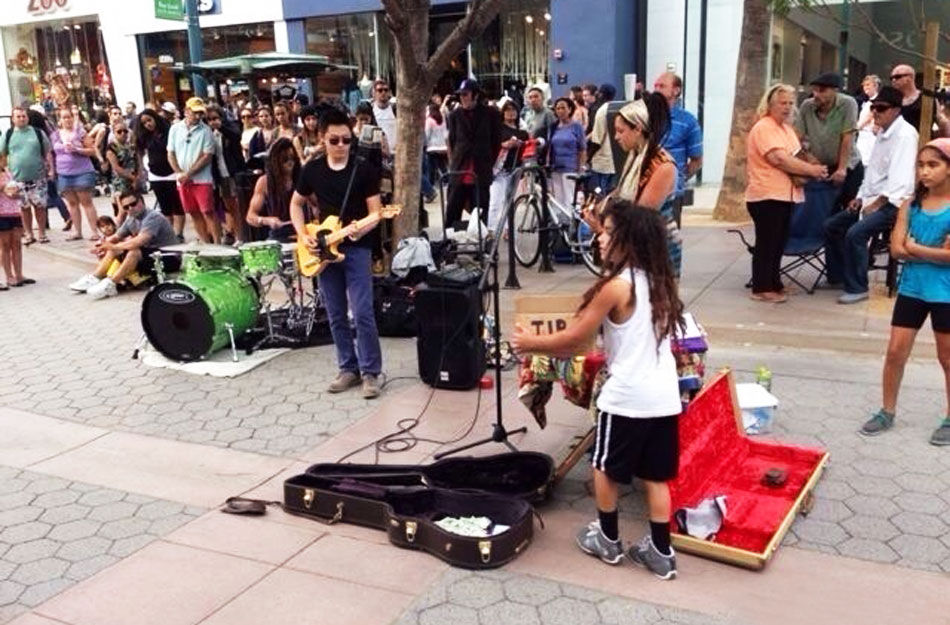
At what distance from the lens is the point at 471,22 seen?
7496 millimetres

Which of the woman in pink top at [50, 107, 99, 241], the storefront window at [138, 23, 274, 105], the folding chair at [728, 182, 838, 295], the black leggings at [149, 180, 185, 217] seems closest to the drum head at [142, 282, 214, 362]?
the folding chair at [728, 182, 838, 295]

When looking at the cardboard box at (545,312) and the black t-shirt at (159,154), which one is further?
the black t-shirt at (159,154)

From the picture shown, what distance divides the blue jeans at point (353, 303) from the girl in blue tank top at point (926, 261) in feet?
10.4

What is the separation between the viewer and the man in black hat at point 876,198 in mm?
6613

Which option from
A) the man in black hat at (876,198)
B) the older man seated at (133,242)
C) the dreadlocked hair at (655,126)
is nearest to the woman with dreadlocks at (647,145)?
the dreadlocked hair at (655,126)

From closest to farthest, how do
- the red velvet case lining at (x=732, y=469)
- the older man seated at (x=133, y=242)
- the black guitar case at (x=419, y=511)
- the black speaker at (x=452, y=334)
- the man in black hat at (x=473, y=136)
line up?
1. the black guitar case at (x=419, y=511)
2. the red velvet case lining at (x=732, y=469)
3. the black speaker at (x=452, y=334)
4. the older man seated at (x=133, y=242)
5. the man in black hat at (x=473, y=136)

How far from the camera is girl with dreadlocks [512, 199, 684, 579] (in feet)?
10.9

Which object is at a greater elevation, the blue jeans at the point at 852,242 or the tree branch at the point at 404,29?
the tree branch at the point at 404,29

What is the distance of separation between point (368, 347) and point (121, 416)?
1685mm

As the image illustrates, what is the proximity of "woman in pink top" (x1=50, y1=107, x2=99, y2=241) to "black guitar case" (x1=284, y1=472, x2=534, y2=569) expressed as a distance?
918 cm

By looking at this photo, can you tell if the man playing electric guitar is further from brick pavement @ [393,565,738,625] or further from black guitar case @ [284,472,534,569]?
brick pavement @ [393,565,738,625]

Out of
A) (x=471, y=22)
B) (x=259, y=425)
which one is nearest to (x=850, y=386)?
(x=259, y=425)

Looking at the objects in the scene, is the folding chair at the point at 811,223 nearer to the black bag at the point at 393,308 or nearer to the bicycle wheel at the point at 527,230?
the bicycle wheel at the point at 527,230

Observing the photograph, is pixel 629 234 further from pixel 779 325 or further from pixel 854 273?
pixel 854 273
